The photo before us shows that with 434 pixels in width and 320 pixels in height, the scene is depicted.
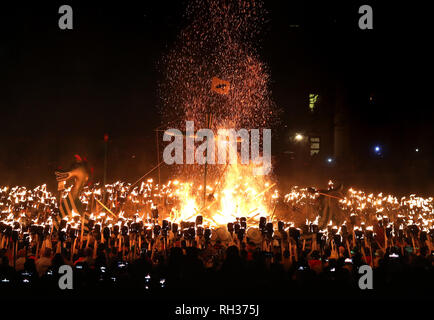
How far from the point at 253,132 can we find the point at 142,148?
284 inches

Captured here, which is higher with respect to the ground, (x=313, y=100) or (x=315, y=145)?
(x=313, y=100)

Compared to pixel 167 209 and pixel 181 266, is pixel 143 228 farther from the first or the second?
pixel 167 209

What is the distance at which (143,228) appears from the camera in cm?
657

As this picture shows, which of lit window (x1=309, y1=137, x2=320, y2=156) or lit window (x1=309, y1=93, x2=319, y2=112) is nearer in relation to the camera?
lit window (x1=309, y1=93, x2=319, y2=112)

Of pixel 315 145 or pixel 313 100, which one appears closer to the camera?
pixel 315 145

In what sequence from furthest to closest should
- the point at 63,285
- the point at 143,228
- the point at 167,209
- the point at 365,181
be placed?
the point at 365,181 → the point at 167,209 → the point at 143,228 → the point at 63,285

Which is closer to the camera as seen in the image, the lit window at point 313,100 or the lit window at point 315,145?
the lit window at point 313,100

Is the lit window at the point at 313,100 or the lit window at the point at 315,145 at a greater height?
the lit window at the point at 313,100

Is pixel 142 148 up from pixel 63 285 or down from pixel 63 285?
up

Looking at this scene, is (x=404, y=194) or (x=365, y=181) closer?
(x=404, y=194)

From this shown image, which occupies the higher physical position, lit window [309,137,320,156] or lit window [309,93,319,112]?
lit window [309,93,319,112]
